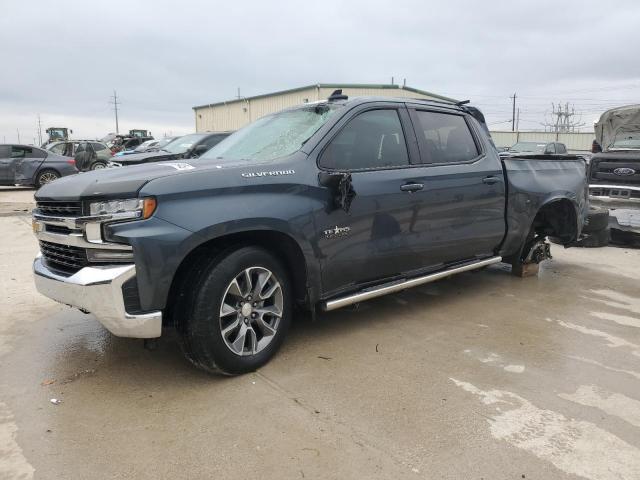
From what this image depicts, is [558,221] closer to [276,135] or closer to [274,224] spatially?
[276,135]

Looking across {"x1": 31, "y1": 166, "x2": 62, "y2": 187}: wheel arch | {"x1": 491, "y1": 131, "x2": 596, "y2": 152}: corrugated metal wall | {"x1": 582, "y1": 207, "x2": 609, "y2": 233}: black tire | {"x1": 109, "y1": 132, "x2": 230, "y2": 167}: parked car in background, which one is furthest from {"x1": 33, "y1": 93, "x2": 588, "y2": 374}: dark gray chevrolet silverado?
{"x1": 491, "y1": 131, "x2": 596, "y2": 152}: corrugated metal wall

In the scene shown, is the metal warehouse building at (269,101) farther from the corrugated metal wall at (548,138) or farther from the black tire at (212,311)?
the black tire at (212,311)

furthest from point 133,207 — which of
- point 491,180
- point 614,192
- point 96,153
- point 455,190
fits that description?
point 96,153

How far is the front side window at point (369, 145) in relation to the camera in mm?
3781

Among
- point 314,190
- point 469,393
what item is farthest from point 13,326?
point 469,393

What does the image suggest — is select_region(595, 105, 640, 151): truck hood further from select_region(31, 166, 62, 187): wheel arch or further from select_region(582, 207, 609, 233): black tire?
select_region(31, 166, 62, 187): wheel arch

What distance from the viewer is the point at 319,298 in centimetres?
367

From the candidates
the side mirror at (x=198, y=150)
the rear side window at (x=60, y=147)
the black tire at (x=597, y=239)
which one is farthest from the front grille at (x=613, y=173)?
the rear side window at (x=60, y=147)

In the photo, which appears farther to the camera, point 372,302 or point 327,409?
point 372,302

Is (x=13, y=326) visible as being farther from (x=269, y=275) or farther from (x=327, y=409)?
(x=327, y=409)

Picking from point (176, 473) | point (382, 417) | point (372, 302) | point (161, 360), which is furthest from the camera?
point (372, 302)

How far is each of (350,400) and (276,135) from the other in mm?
2151

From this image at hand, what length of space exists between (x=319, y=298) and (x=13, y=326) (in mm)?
2675

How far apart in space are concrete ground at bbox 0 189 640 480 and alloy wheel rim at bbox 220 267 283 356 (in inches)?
9.0
